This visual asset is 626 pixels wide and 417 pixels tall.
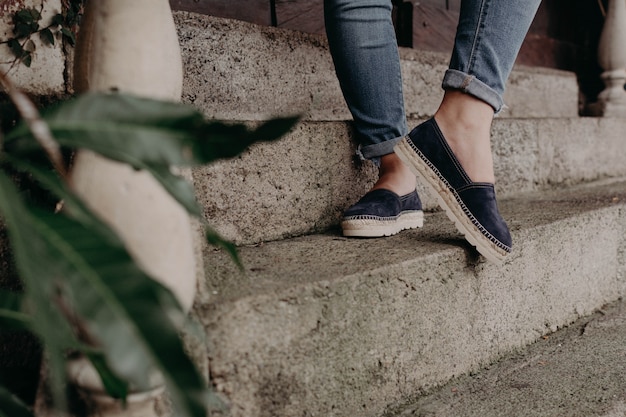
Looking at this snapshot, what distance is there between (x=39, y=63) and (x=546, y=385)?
3.85 feet

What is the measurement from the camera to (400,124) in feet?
4.42

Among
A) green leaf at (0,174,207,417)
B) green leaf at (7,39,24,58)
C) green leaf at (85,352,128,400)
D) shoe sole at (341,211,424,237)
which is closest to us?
green leaf at (0,174,207,417)

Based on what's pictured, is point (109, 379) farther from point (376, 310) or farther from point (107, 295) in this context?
point (376, 310)

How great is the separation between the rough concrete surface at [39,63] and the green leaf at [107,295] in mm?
811

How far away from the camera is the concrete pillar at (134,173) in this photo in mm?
613

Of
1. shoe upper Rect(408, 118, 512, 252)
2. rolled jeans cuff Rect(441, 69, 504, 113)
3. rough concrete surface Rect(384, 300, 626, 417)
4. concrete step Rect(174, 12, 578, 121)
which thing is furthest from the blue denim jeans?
rough concrete surface Rect(384, 300, 626, 417)

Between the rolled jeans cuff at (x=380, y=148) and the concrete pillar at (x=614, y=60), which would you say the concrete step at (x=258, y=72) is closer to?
the rolled jeans cuff at (x=380, y=148)

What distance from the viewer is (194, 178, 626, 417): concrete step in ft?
2.55

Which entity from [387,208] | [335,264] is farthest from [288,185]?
[335,264]

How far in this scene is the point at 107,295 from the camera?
1.20ft

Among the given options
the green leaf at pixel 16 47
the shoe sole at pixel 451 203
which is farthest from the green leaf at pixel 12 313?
the shoe sole at pixel 451 203

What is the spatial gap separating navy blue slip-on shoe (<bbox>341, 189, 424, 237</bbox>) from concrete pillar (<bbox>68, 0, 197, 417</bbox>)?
532 mm

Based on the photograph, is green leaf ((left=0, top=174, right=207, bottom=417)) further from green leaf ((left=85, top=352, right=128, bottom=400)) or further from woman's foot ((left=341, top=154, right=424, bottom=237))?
woman's foot ((left=341, top=154, right=424, bottom=237))

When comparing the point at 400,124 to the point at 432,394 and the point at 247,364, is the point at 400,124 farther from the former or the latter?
the point at 247,364
